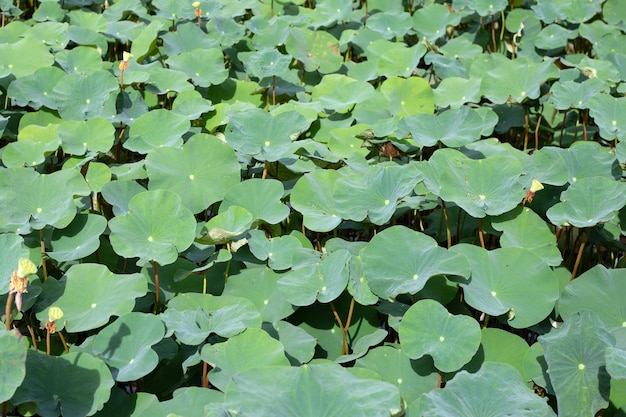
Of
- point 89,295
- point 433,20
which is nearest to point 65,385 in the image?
point 89,295

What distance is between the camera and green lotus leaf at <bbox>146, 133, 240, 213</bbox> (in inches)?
71.9

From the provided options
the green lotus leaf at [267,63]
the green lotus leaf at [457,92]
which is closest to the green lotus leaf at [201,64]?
the green lotus leaf at [267,63]

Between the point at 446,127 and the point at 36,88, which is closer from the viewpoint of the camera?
the point at 446,127

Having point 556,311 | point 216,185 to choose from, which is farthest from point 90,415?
point 556,311

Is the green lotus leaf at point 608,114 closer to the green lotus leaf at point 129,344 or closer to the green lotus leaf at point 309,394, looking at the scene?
the green lotus leaf at point 309,394

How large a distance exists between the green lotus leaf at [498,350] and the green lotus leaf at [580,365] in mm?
134

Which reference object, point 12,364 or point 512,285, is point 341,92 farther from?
point 12,364

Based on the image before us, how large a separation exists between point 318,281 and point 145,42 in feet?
4.87

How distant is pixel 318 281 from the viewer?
1.54m

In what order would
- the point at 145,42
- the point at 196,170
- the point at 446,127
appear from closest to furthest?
the point at 196,170 → the point at 446,127 → the point at 145,42

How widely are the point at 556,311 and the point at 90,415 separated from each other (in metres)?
0.99

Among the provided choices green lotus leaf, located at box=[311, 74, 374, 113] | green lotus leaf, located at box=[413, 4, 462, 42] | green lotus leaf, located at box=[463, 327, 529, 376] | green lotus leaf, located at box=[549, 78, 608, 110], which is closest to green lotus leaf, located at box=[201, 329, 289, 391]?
green lotus leaf, located at box=[463, 327, 529, 376]

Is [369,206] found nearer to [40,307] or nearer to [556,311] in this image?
[556,311]

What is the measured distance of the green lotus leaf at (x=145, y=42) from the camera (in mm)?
2604
